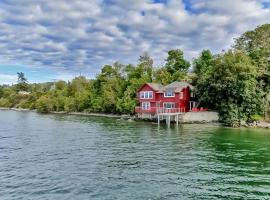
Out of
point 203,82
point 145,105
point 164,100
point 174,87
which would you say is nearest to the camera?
point 203,82

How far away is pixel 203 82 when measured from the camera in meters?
60.0

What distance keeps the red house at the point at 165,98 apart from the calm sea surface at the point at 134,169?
26.8 m

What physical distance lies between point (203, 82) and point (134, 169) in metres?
40.6

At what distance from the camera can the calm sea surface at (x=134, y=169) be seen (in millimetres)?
17219

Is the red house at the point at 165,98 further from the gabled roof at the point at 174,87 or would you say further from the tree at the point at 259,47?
the tree at the point at 259,47

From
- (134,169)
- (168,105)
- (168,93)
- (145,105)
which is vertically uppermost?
(168,93)

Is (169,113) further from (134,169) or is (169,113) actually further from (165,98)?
(134,169)

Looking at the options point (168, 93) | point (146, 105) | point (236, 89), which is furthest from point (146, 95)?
point (236, 89)

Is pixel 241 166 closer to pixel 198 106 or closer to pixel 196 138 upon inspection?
pixel 196 138

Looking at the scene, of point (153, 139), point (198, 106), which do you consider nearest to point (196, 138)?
point (153, 139)

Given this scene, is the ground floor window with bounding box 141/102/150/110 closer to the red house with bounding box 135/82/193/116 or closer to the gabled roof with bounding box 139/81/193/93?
the red house with bounding box 135/82/193/116

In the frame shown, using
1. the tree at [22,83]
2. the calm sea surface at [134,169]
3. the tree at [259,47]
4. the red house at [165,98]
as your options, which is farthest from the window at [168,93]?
the tree at [22,83]

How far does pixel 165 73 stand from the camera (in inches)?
3113

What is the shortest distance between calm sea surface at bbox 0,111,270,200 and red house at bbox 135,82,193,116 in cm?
2681
